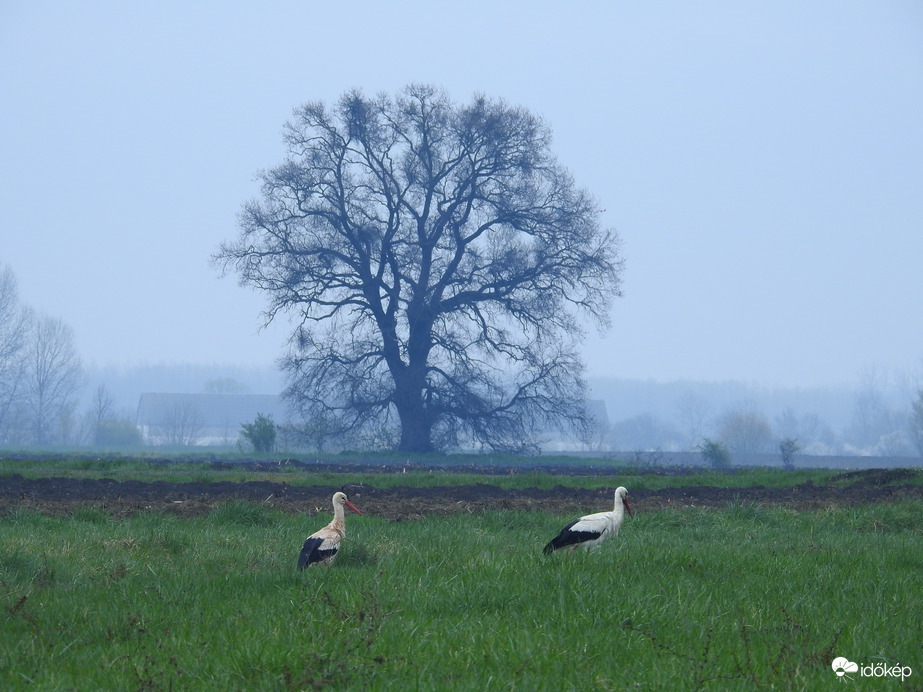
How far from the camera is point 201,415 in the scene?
116m

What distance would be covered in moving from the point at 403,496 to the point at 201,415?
10415 centimetres

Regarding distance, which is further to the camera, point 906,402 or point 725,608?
point 906,402

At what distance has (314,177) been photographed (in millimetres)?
43906

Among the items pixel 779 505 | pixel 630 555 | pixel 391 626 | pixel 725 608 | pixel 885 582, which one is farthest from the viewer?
pixel 779 505

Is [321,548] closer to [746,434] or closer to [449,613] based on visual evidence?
[449,613]

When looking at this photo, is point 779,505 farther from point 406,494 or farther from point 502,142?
point 502,142

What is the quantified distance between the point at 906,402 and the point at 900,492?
656ft

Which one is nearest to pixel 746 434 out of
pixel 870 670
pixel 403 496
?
pixel 403 496

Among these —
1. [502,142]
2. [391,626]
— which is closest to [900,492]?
[391,626]

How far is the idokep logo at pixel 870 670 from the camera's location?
5.29 meters

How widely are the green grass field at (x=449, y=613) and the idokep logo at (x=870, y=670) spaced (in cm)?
7

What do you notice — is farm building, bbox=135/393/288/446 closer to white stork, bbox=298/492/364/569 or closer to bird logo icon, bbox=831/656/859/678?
white stork, bbox=298/492/364/569

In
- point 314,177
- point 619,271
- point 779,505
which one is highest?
point 314,177

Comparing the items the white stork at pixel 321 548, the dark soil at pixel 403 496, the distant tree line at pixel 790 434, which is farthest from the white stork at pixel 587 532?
the distant tree line at pixel 790 434
